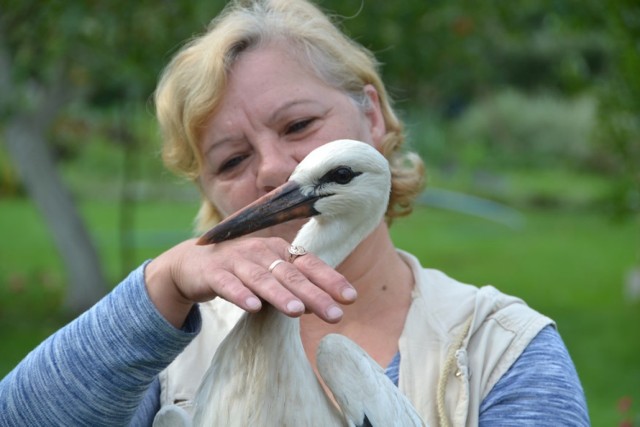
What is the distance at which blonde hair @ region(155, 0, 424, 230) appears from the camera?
2.59 m

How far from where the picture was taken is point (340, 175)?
7.41 feet

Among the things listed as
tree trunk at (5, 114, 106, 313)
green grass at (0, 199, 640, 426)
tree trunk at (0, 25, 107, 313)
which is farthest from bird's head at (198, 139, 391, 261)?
tree trunk at (5, 114, 106, 313)

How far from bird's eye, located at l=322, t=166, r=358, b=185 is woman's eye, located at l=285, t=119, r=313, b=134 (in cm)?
30

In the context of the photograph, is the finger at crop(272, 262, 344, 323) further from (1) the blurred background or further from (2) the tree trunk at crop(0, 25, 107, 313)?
(2) the tree trunk at crop(0, 25, 107, 313)

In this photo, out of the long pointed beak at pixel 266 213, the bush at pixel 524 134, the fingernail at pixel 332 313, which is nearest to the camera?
the fingernail at pixel 332 313

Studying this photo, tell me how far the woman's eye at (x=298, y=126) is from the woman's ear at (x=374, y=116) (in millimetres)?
285

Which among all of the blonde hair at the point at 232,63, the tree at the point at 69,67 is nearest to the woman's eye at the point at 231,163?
the blonde hair at the point at 232,63

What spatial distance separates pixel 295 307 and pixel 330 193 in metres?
0.53

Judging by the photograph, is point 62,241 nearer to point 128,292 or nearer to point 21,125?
point 21,125

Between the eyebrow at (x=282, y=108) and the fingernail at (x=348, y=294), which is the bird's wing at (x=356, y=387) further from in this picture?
the eyebrow at (x=282, y=108)

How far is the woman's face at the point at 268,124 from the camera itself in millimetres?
2506

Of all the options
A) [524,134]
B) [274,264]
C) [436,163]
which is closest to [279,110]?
[274,264]

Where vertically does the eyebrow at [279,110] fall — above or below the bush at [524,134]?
above

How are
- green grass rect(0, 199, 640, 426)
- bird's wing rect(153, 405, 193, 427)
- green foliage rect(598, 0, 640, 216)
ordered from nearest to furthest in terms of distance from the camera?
bird's wing rect(153, 405, 193, 427)
green foliage rect(598, 0, 640, 216)
green grass rect(0, 199, 640, 426)
